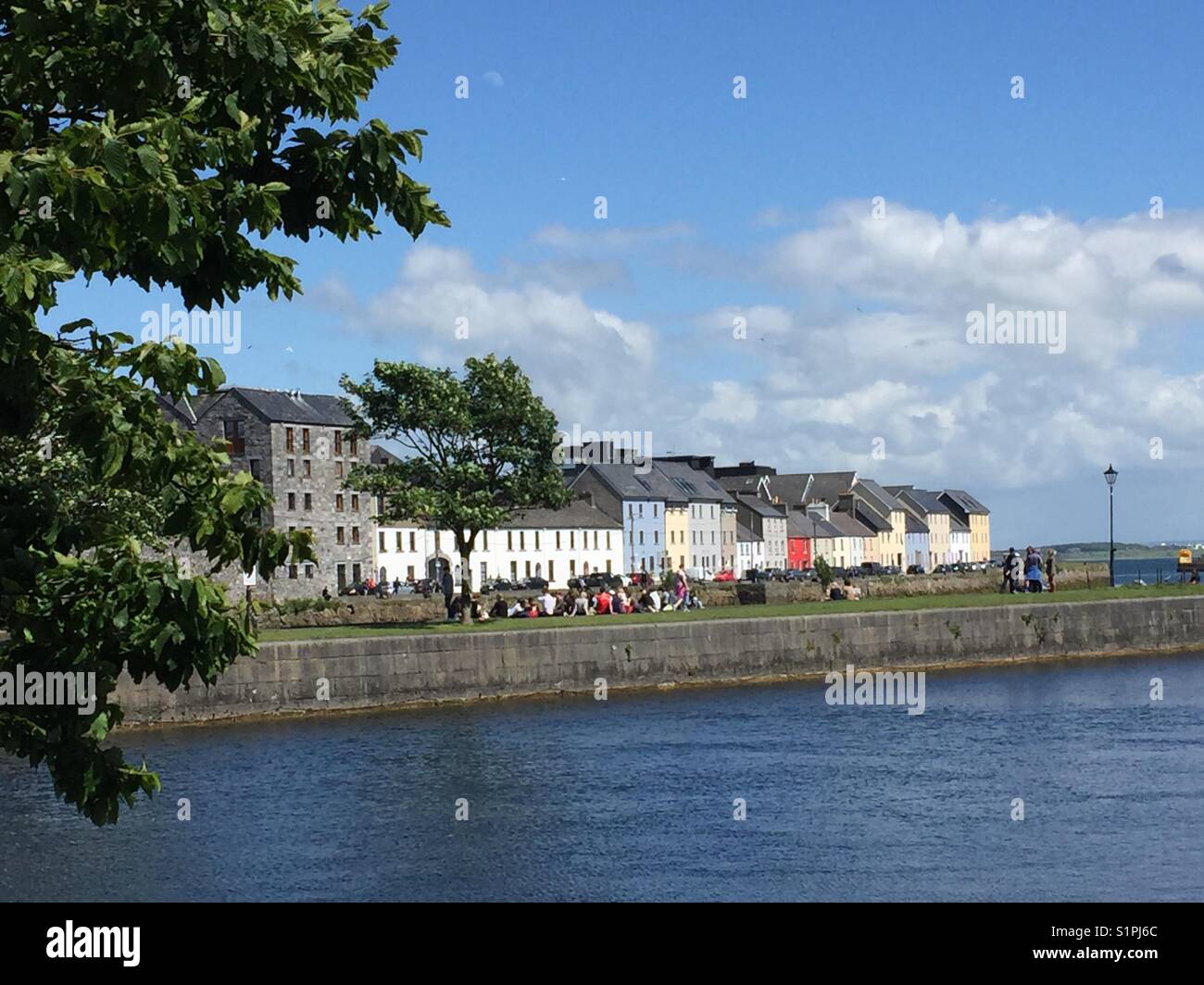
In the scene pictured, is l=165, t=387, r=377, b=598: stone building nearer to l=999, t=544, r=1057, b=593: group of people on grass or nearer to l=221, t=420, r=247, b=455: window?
l=221, t=420, r=247, b=455: window

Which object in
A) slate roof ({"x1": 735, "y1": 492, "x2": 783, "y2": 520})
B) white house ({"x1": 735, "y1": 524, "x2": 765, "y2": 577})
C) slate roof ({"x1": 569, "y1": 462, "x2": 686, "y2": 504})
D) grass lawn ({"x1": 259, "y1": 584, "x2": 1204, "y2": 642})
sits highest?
slate roof ({"x1": 569, "y1": 462, "x2": 686, "y2": 504})

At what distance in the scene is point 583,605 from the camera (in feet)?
179

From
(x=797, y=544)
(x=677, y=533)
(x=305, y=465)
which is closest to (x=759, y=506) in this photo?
(x=797, y=544)

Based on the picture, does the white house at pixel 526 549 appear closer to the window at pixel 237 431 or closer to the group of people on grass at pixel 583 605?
the window at pixel 237 431

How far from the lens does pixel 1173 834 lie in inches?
907

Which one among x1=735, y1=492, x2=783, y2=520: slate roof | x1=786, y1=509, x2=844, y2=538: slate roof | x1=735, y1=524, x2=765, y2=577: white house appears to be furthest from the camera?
x1=786, y1=509, x2=844, y2=538: slate roof

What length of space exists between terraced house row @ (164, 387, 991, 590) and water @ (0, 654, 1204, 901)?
858 inches

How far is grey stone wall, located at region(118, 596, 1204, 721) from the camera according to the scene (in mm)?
38250

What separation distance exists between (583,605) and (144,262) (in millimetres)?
46788

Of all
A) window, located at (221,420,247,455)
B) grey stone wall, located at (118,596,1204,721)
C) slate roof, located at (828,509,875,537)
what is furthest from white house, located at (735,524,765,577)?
grey stone wall, located at (118,596,1204,721)

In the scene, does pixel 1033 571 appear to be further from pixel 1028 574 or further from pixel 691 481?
pixel 691 481
